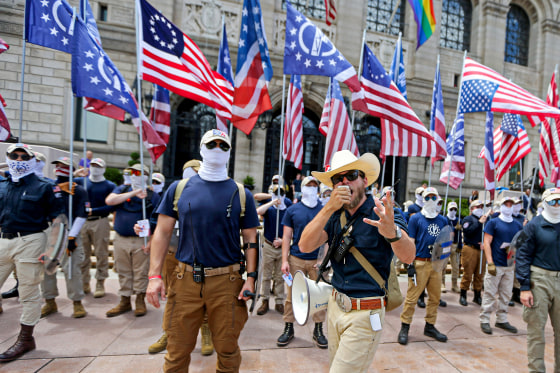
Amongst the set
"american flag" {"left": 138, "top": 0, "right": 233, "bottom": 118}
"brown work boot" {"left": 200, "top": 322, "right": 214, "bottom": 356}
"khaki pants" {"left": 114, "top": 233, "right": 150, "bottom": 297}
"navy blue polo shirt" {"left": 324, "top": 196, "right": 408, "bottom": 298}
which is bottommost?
"brown work boot" {"left": 200, "top": 322, "right": 214, "bottom": 356}

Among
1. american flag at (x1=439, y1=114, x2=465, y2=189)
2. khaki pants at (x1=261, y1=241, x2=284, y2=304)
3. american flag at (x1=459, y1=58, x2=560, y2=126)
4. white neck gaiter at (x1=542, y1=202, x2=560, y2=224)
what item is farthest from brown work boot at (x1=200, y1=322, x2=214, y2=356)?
american flag at (x1=439, y1=114, x2=465, y2=189)

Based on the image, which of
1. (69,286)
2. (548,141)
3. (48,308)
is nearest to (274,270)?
(69,286)

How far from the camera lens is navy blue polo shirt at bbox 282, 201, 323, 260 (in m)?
4.66

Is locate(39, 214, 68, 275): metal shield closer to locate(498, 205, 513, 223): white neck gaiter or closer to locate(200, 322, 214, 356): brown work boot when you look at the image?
locate(200, 322, 214, 356): brown work boot

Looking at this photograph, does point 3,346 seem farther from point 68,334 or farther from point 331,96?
point 331,96

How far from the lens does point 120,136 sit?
1341 cm

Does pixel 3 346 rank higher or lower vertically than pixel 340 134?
lower

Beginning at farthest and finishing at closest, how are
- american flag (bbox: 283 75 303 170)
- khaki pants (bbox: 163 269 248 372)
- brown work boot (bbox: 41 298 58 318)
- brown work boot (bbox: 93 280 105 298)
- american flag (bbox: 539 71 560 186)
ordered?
1. american flag (bbox: 539 71 560 186)
2. american flag (bbox: 283 75 303 170)
3. brown work boot (bbox: 93 280 105 298)
4. brown work boot (bbox: 41 298 58 318)
5. khaki pants (bbox: 163 269 248 372)

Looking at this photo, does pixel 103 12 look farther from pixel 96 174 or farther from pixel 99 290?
pixel 99 290

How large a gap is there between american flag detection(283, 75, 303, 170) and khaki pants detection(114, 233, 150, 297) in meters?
3.13

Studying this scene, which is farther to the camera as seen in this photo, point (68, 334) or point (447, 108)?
point (447, 108)

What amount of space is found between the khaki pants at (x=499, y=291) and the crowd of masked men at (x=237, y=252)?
2 centimetres

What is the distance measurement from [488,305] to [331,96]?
496 cm

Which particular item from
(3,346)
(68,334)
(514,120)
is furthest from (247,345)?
(514,120)
